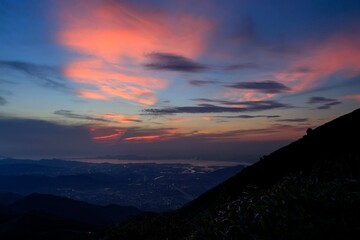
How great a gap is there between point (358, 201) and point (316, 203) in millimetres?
942

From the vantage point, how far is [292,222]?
737 cm

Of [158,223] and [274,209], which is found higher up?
[274,209]

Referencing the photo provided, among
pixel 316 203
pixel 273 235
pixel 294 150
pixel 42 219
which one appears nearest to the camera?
pixel 273 235

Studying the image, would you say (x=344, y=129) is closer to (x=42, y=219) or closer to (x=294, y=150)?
(x=294, y=150)

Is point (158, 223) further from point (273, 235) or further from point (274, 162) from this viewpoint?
point (273, 235)

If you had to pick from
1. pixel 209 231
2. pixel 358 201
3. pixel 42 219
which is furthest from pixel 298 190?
pixel 42 219

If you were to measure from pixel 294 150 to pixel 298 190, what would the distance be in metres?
28.4

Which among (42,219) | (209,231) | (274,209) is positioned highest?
(274,209)

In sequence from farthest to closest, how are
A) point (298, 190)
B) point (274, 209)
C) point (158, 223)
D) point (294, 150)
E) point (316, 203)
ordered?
point (294, 150), point (158, 223), point (298, 190), point (274, 209), point (316, 203)

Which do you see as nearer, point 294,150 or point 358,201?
point 358,201

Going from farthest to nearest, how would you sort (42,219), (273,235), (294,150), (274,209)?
(42,219)
(294,150)
(274,209)
(273,235)

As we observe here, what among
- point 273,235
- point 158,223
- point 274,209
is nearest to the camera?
point 273,235

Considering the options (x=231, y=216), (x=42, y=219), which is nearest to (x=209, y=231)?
(x=231, y=216)

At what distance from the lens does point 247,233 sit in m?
7.65
